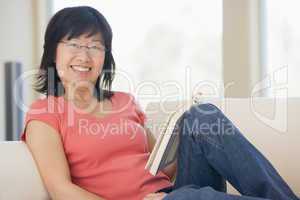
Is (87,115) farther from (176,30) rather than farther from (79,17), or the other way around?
(176,30)

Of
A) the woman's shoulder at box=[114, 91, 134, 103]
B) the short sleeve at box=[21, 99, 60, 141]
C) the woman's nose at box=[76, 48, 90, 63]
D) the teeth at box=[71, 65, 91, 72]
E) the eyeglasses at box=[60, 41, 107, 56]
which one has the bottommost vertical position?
the short sleeve at box=[21, 99, 60, 141]

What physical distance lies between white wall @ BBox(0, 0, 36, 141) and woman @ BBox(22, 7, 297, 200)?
1332mm

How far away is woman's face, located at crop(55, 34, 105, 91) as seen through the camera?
142cm

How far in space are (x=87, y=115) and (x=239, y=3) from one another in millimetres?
1267

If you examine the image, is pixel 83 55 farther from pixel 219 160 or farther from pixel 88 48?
pixel 219 160

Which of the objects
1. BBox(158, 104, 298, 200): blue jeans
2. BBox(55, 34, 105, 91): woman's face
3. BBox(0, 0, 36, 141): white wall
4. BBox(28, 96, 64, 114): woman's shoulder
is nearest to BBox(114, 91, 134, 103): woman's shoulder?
BBox(55, 34, 105, 91): woman's face

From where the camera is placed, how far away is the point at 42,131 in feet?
4.15

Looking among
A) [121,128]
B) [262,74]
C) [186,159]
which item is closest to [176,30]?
[262,74]

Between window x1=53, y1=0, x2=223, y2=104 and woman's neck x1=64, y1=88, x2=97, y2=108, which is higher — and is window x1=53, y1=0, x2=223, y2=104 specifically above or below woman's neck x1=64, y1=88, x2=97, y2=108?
above

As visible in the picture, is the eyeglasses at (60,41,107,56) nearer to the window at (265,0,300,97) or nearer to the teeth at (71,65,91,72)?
the teeth at (71,65,91,72)

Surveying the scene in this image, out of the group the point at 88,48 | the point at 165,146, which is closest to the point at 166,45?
the point at 88,48

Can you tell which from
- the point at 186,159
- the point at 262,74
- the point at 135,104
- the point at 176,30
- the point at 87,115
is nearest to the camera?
the point at 186,159

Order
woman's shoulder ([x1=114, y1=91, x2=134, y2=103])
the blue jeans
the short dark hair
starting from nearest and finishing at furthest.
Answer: the blue jeans, the short dark hair, woman's shoulder ([x1=114, y1=91, x2=134, y2=103])

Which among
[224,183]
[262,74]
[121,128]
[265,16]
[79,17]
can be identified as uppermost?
[265,16]
